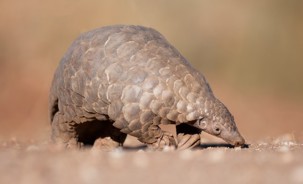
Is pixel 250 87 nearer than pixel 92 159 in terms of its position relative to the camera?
No

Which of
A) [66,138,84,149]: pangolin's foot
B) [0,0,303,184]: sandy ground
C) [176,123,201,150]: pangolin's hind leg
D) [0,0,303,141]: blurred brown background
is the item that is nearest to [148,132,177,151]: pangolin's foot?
[176,123,201,150]: pangolin's hind leg

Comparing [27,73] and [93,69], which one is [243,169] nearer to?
[93,69]

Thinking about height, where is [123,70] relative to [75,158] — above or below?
above

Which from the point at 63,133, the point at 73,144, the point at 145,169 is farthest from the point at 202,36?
the point at 145,169

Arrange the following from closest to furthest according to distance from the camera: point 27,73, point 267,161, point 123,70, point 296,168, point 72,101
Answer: point 296,168, point 267,161, point 123,70, point 72,101, point 27,73

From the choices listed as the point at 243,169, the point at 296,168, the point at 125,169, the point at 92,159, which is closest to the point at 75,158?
the point at 92,159

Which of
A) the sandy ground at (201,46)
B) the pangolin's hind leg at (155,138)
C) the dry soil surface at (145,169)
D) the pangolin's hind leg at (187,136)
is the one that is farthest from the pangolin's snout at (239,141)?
the sandy ground at (201,46)
